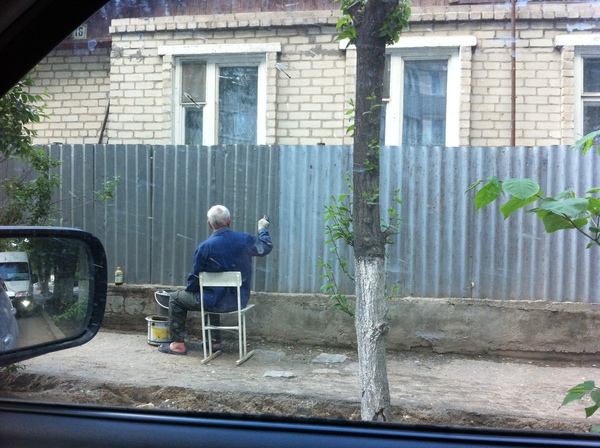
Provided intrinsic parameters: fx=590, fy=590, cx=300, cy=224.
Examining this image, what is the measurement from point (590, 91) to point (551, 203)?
2.44m

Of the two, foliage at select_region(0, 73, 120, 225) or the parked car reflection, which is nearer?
the parked car reflection

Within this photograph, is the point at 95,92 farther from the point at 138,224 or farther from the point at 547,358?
the point at 547,358

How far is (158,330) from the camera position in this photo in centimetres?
469

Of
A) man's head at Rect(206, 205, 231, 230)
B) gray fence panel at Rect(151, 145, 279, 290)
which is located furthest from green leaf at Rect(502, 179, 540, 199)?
gray fence panel at Rect(151, 145, 279, 290)

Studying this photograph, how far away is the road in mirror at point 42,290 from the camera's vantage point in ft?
6.52

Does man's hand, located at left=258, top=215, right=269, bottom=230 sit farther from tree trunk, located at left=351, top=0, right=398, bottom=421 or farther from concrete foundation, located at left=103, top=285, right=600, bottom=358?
tree trunk, located at left=351, top=0, right=398, bottom=421

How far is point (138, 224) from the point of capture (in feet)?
17.4

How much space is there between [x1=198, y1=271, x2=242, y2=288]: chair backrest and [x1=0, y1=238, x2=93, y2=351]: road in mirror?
82.9 inches

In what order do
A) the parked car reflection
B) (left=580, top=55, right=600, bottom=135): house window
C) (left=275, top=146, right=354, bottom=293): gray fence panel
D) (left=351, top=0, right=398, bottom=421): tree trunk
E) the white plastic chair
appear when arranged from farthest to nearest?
(left=275, top=146, right=354, bottom=293): gray fence panel → the white plastic chair → (left=580, top=55, right=600, bottom=135): house window → (left=351, top=0, right=398, bottom=421): tree trunk → the parked car reflection

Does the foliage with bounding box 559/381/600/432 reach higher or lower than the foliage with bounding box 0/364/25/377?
higher

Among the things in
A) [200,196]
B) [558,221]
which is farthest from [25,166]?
[558,221]

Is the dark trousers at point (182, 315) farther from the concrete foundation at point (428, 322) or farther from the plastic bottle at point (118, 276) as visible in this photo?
the plastic bottle at point (118, 276)

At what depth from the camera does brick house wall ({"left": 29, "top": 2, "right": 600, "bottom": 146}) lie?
14.3 feet

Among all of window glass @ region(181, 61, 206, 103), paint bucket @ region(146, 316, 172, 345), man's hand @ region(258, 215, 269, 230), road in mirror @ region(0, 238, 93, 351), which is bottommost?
paint bucket @ region(146, 316, 172, 345)
